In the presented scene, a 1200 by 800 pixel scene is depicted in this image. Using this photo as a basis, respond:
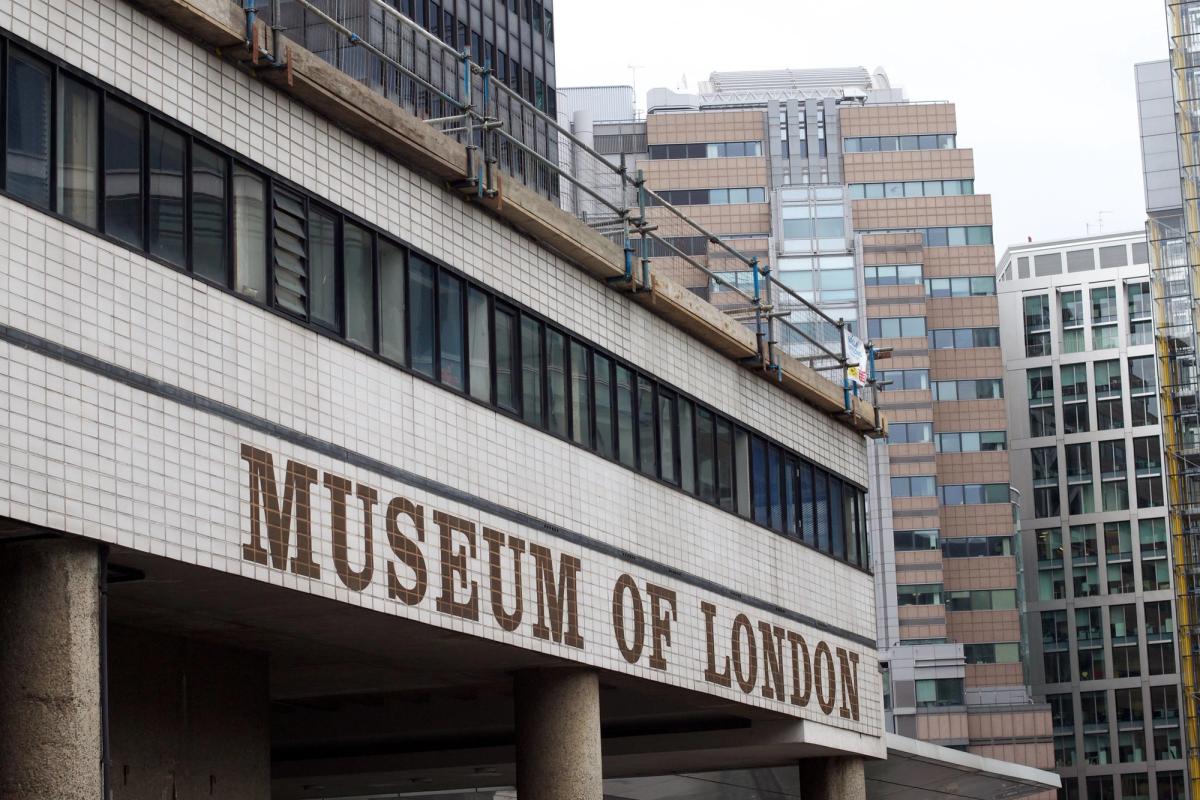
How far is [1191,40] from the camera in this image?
305 feet

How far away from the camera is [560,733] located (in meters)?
25.6

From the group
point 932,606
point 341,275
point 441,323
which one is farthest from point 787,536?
point 932,606

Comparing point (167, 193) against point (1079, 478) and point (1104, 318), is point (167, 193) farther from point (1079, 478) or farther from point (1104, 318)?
point (1104, 318)

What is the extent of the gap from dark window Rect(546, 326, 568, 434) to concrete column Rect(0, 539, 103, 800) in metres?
9.02

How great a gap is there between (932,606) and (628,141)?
38.4m

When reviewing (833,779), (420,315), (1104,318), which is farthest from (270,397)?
(1104,318)

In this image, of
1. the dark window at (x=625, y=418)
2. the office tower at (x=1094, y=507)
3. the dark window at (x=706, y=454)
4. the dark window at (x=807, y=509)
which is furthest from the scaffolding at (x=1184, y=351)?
the dark window at (x=625, y=418)

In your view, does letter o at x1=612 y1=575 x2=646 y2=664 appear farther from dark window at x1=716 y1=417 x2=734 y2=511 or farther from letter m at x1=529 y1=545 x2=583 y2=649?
dark window at x1=716 y1=417 x2=734 y2=511

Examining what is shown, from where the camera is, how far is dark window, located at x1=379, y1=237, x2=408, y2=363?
22.2m

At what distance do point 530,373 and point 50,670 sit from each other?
9425 millimetres

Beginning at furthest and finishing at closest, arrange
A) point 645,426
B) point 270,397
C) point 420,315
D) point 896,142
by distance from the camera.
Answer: point 896,142 < point 645,426 < point 420,315 < point 270,397

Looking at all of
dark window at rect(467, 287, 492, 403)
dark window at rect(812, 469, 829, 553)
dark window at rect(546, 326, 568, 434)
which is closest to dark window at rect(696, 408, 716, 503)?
dark window at rect(812, 469, 829, 553)

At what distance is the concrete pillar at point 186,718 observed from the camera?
73.8ft

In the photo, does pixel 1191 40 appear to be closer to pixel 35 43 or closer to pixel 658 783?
pixel 658 783
